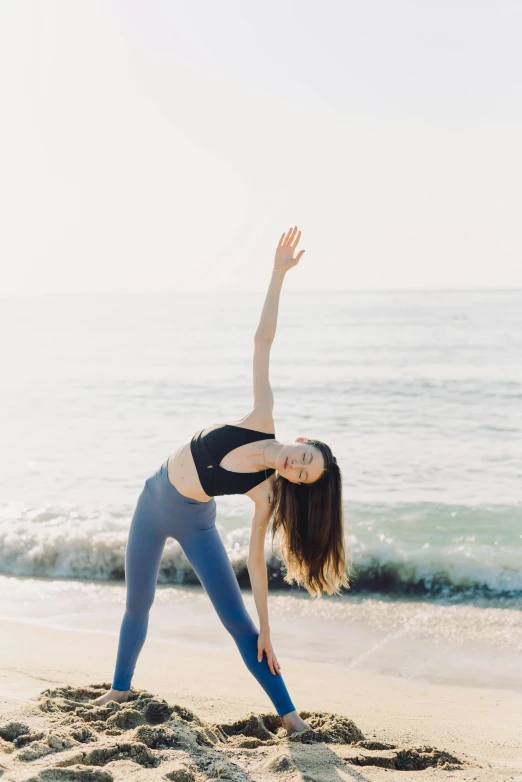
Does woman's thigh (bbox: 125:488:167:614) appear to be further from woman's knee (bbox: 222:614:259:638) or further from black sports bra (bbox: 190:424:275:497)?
woman's knee (bbox: 222:614:259:638)

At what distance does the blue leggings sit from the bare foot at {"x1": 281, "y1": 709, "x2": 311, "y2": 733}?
24 millimetres

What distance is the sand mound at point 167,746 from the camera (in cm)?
297

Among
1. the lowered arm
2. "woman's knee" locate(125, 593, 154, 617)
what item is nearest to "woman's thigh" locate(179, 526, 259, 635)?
the lowered arm

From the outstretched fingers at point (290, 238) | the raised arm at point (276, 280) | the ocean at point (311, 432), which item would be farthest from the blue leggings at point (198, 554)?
the ocean at point (311, 432)

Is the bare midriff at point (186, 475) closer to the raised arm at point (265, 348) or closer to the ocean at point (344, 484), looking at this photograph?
the raised arm at point (265, 348)

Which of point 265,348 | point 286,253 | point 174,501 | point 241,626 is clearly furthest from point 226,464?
point 286,253

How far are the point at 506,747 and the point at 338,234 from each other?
Result: 110ft

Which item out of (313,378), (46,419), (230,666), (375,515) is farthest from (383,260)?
(230,666)

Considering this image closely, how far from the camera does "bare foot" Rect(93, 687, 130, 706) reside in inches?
151

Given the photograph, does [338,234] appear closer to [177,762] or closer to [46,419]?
[46,419]

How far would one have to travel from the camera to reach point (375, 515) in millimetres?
9039

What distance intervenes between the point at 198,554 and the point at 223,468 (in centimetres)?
45

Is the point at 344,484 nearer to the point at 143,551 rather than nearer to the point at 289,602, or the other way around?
the point at 289,602

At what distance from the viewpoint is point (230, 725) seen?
3.77 metres
